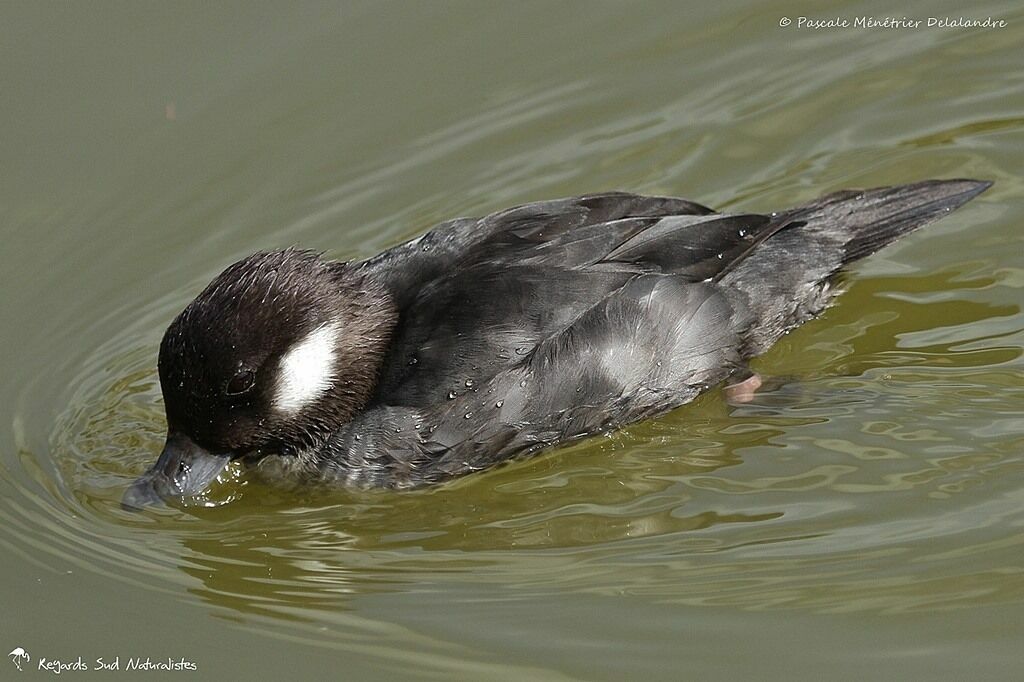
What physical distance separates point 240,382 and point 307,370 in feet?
1.23

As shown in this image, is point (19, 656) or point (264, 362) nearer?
point (19, 656)

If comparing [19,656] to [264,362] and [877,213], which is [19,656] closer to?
[264,362]

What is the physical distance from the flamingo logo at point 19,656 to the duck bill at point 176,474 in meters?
1.05

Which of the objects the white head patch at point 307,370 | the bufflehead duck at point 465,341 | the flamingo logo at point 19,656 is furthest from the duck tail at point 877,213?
the flamingo logo at point 19,656

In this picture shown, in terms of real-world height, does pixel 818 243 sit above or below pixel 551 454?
above

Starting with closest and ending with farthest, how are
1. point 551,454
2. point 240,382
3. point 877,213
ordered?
point 240,382
point 551,454
point 877,213

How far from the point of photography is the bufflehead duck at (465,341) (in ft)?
23.4

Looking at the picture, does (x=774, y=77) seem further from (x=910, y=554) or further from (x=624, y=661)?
(x=624, y=661)

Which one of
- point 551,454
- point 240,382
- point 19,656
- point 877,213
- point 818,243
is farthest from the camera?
point 877,213

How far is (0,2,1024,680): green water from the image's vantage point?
6.22 metres

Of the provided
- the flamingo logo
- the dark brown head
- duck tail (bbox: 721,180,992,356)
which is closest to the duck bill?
the dark brown head

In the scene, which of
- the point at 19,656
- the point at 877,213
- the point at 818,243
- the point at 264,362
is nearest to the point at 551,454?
the point at 264,362

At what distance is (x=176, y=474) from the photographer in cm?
731

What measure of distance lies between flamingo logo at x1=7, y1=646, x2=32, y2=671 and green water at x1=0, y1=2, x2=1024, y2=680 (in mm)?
39
